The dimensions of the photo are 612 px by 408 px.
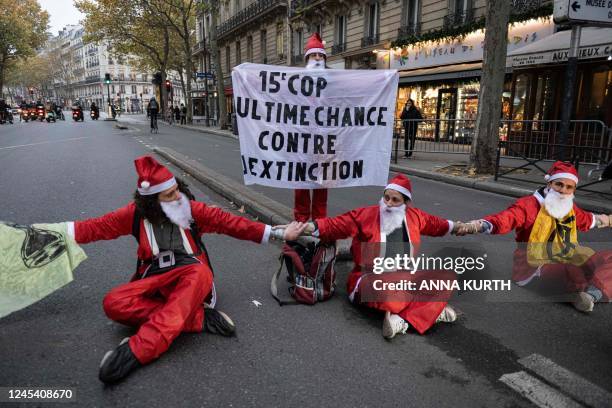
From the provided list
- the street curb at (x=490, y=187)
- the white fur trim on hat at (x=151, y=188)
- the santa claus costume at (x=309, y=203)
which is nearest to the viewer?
the white fur trim on hat at (x=151, y=188)

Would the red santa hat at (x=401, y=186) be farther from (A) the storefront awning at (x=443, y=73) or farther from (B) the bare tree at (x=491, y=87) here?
(A) the storefront awning at (x=443, y=73)

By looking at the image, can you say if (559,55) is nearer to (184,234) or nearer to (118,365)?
(184,234)

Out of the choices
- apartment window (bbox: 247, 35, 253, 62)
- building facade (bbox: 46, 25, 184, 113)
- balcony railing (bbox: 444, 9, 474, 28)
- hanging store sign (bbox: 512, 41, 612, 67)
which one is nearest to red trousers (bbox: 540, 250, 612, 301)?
hanging store sign (bbox: 512, 41, 612, 67)

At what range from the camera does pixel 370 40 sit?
2248cm

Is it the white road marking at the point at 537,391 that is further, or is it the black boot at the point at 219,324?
the black boot at the point at 219,324

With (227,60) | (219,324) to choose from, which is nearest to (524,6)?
(219,324)

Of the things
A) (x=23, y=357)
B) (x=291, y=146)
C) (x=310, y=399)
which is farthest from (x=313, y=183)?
(x=23, y=357)

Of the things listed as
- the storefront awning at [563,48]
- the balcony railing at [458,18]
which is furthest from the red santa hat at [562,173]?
the balcony railing at [458,18]

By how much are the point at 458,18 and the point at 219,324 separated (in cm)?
1747

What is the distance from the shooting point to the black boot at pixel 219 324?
10.2 feet

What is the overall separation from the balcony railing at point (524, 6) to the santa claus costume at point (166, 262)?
14.9 meters

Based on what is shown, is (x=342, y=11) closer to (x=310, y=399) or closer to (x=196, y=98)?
(x=310, y=399)

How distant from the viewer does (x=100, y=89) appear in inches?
4311

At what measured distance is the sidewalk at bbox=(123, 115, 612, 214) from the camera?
7490 mm
